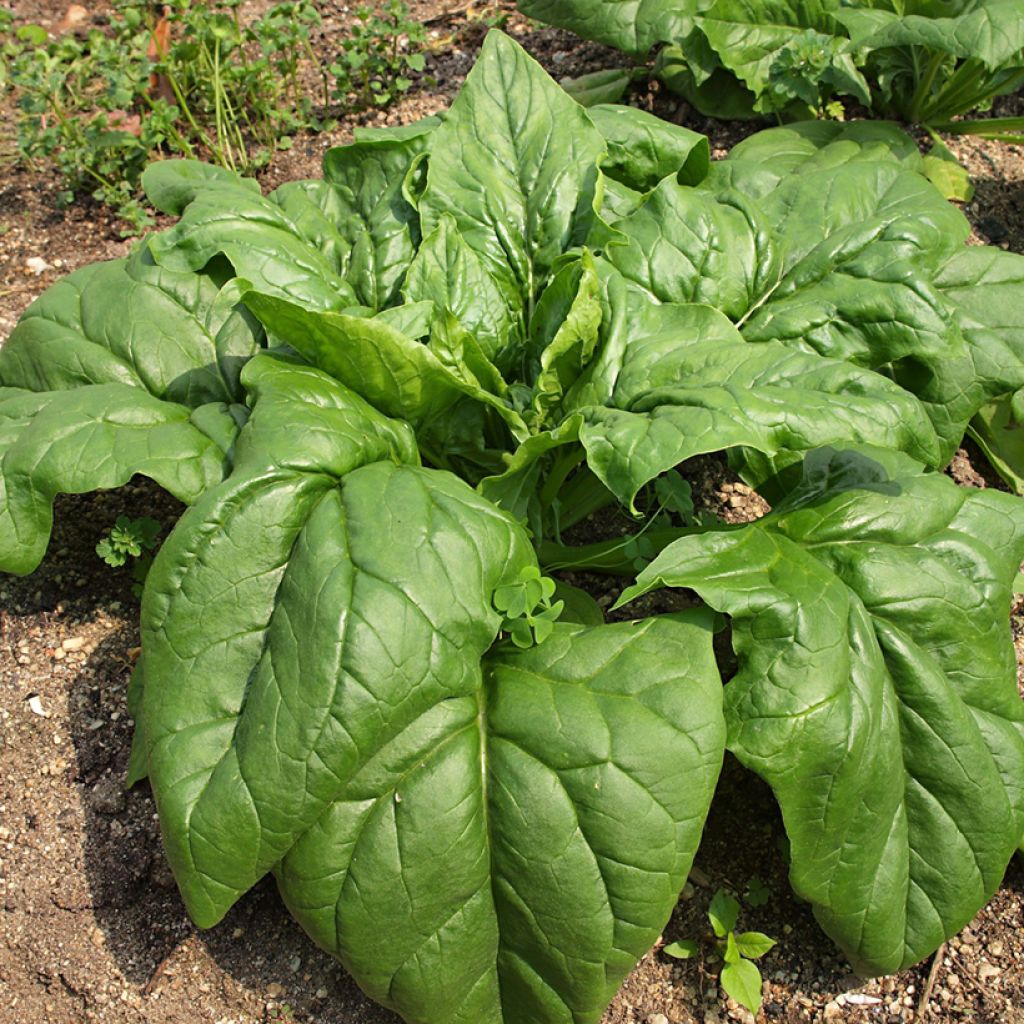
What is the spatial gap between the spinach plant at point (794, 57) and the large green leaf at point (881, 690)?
2215 millimetres

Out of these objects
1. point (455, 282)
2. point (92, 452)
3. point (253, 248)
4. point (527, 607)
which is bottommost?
point (527, 607)

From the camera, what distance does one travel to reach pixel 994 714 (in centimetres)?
304

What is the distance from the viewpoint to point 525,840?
2.65 metres

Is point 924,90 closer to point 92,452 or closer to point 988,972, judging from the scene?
point 988,972

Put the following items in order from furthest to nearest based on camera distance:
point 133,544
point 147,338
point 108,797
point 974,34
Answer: point 974,34, point 133,544, point 147,338, point 108,797

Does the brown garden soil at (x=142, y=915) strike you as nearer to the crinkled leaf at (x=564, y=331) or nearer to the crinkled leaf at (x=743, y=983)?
the crinkled leaf at (x=743, y=983)

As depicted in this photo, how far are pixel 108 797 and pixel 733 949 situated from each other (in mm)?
1870

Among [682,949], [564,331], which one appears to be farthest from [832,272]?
[682,949]

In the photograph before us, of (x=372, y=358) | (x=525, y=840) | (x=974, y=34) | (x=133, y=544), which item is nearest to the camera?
(x=525, y=840)

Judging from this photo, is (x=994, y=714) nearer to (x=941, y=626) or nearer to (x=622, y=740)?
(x=941, y=626)

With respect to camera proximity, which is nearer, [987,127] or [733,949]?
[733,949]

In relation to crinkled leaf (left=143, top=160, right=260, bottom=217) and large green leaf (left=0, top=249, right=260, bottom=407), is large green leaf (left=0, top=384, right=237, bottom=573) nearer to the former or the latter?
large green leaf (left=0, top=249, right=260, bottom=407)

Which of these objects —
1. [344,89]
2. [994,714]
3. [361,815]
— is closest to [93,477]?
[361,815]

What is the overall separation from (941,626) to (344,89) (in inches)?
151
